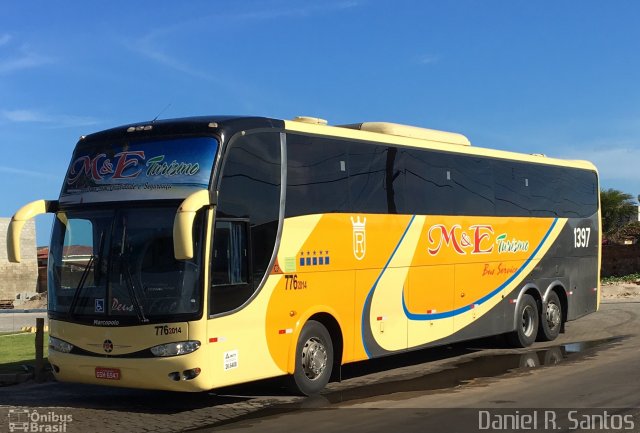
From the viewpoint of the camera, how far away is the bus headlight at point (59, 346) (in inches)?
409

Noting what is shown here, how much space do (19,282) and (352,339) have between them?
64285 millimetres

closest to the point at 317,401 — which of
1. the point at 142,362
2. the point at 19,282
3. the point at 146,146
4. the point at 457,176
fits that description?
the point at 142,362

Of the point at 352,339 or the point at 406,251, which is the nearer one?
the point at 352,339

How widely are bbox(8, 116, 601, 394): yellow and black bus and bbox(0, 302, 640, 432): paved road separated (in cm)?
48

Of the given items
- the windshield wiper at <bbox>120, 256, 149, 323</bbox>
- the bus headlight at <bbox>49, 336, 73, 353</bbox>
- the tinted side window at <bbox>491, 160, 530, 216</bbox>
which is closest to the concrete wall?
the tinted side window at <bbox>491, 160, 530, 216</bbox>

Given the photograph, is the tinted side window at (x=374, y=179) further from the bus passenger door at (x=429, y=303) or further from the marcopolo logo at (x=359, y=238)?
the bus passenger door at (x=429, y=303)

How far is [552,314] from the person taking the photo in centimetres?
1734

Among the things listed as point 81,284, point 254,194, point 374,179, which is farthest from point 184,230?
point 374,179

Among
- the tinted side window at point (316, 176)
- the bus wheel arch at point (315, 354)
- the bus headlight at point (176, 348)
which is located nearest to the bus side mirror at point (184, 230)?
the bus headlight at point (176, 348)

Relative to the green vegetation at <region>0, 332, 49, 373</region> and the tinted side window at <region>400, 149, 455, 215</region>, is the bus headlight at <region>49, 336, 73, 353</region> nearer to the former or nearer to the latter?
the green vegetation at <region>0, 332, 49, 373</region>

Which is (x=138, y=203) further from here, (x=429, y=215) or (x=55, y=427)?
(x=429, y=215)

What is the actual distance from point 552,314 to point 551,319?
113 millimetres

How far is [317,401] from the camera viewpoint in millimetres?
10789

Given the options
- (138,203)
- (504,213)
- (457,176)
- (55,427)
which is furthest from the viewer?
(504,213)
